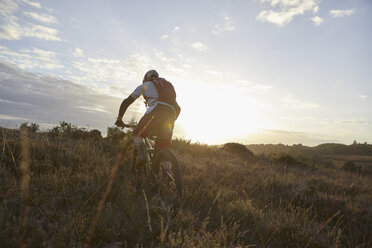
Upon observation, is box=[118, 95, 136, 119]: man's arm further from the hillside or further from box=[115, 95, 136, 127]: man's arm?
the hillside

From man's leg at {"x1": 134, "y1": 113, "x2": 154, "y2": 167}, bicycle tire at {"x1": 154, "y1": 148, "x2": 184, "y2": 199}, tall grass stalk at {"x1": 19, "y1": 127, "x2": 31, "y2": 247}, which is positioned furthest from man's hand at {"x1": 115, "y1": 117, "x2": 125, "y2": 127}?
tall grass stalk at {"x1": 19, "y1": 127, "x2": 31, "y2": 247}

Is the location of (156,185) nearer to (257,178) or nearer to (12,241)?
(12,241)

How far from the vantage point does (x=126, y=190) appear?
4.48 m

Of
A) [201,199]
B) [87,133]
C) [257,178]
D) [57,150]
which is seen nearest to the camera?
[201,199]

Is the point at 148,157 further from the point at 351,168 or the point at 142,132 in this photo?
the point at 351,168

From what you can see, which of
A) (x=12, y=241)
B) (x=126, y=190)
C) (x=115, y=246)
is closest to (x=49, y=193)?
(x=126, y=190)

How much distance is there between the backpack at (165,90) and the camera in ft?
14.2

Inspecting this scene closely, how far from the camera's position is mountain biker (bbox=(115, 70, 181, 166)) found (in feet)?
13.9

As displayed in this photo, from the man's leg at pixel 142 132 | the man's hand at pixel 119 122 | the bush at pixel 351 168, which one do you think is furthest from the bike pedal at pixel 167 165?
the bush at pixel 351 168

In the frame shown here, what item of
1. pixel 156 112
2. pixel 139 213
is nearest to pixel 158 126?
pixel 156 112

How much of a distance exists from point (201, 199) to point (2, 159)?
14.4ft

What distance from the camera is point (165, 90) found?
4367mm

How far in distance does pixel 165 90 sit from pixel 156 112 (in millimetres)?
463

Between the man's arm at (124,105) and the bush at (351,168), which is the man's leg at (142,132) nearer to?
the man's arm at (124,105)
